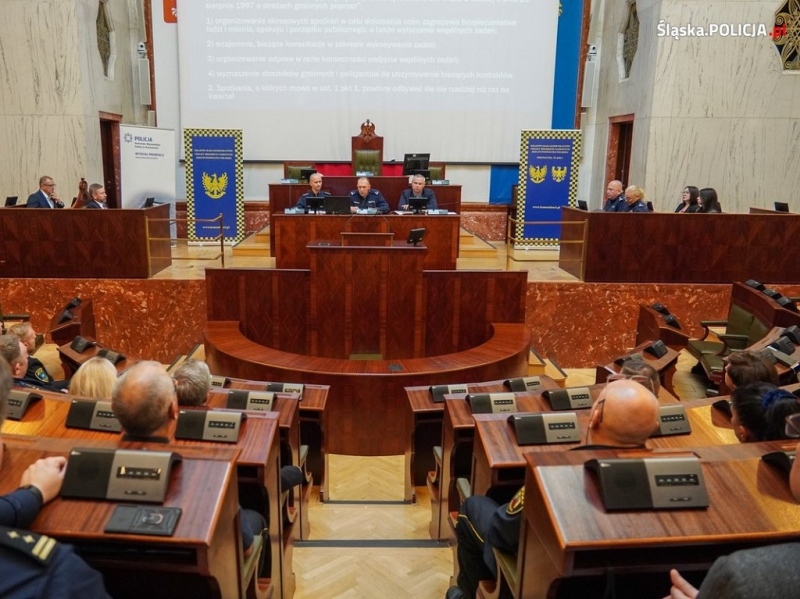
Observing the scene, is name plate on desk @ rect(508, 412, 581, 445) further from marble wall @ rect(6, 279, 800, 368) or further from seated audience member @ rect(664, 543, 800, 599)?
marble wall @ rect(6, 279, 800, 368)

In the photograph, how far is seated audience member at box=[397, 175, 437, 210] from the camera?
773 centimetres

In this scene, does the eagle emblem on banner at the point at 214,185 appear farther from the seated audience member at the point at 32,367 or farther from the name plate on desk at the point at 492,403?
the name plate on desk at the point at 492,403

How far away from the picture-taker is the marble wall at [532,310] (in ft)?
22.2

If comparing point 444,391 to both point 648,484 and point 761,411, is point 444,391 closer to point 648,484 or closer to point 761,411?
point 761,411

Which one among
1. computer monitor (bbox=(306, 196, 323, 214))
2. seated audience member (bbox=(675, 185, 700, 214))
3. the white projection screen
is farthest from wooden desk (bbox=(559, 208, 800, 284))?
the white projection screen

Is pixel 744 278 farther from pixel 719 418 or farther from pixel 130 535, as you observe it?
pixel 130 535

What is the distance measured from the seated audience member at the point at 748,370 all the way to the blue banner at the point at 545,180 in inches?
221

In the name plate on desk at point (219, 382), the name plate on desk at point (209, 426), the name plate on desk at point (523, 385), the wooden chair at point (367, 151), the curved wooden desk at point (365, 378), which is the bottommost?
the curved wooden desk at point (365, 378)

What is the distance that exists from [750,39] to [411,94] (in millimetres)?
4909

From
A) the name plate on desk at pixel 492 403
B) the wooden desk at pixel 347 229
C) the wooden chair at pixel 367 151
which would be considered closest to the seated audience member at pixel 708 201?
the wooden desk at pixel 347 229

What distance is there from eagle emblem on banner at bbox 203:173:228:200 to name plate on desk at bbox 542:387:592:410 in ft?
23.3

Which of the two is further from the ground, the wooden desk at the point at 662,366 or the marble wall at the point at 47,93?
the marble wall at the point at 47,93

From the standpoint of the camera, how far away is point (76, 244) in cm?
679

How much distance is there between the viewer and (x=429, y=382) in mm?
4785
